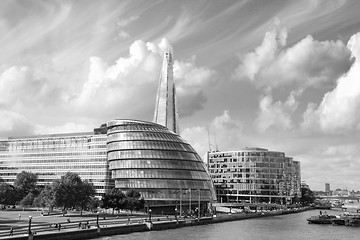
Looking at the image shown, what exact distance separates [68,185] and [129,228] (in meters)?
38.9

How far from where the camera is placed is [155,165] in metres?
168

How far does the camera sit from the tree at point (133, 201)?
144375mm

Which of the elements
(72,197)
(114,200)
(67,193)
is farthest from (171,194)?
(67,193)

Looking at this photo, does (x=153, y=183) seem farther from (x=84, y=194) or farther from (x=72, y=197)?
(x=72, y=197)

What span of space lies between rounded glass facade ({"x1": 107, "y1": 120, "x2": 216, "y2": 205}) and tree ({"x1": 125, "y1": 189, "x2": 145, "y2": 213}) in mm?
12916

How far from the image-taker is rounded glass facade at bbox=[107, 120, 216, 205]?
166 metres

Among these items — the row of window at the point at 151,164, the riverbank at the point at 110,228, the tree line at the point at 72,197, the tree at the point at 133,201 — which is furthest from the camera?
the row of window at the point at 151,164

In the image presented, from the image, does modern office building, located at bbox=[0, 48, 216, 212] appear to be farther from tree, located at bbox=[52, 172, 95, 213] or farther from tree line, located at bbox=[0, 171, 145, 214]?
tree, located at bbox=[52, 172, 95, 213]

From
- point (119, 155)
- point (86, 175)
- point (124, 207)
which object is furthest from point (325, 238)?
point (86, 175)

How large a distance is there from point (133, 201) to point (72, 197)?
811 inches

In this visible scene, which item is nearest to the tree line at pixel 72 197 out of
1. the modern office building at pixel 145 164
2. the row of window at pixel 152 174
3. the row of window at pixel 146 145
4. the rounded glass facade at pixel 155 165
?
the rounded glass facade at pixel 155 165

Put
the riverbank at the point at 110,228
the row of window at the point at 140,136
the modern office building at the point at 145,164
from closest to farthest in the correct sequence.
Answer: the riverbank at the point at 110,228 < the modern office building at the point at 145,164 < the row of window at the point at 140,136

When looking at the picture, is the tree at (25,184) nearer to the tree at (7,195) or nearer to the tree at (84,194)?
the tree at (7,195)

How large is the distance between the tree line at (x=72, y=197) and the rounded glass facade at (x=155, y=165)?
10.7 meters
